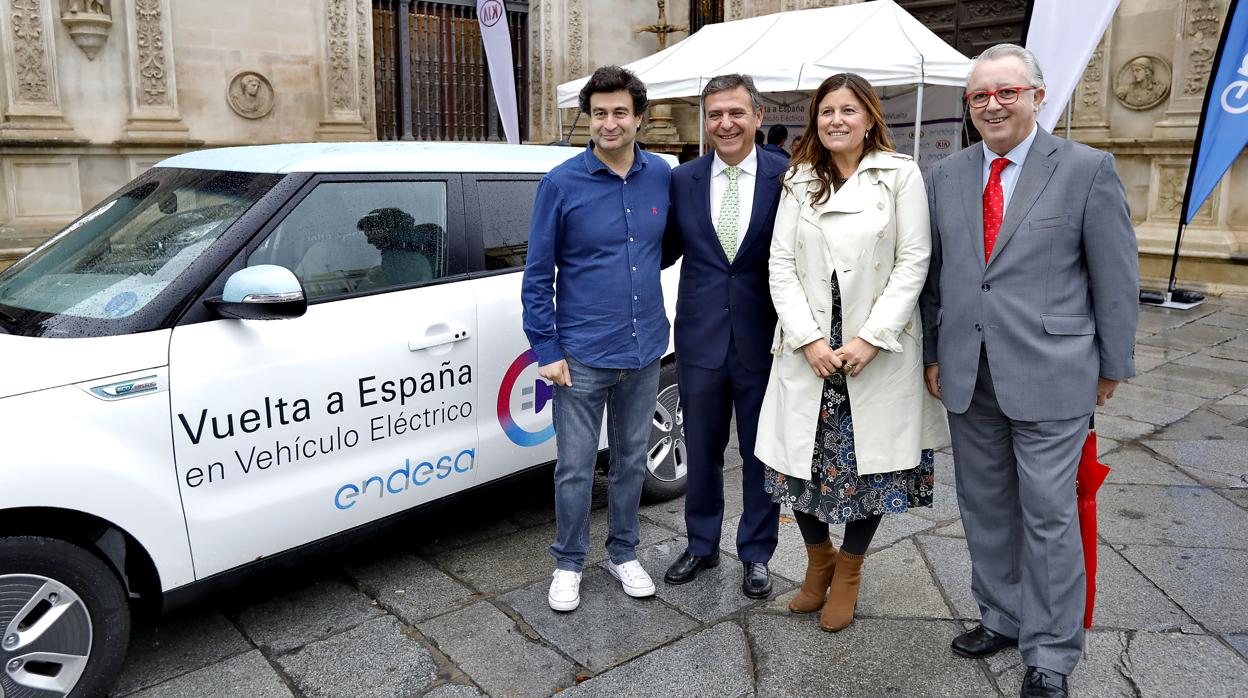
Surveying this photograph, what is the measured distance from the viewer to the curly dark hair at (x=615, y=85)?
10.7 feet

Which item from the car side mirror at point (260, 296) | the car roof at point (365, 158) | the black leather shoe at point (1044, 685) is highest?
the car roof at point (365, 158)

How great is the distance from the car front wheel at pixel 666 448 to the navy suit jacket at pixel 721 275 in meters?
1.01

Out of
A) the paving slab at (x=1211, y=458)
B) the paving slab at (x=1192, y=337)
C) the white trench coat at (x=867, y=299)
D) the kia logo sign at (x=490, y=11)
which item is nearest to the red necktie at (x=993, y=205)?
the white trench coat at (x=867, y=299)

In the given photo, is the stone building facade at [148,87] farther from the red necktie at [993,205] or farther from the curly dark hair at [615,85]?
the red necktie at [993,205]

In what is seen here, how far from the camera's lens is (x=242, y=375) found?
9.75 feet

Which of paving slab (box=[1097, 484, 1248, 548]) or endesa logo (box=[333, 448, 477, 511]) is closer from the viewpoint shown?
endesa logo (box=[333, 448, 477, 511])

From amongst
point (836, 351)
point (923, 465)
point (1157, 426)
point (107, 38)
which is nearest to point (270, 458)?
point (836, 351)

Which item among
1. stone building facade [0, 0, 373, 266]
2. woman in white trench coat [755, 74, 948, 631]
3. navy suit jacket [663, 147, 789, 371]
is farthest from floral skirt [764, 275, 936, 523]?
stone building facade [0, 0, 373, 266]

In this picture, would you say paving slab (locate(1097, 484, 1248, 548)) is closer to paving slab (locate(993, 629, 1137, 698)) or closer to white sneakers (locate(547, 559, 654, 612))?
paving slab (locate(993, 629, 1137, 698))

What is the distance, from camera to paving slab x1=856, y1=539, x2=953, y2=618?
11.3ft

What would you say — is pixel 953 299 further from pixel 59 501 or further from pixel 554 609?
pixel 59 501

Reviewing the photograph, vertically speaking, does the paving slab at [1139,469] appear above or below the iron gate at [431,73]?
below

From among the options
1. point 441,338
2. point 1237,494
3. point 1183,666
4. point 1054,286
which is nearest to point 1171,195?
point 1237,494

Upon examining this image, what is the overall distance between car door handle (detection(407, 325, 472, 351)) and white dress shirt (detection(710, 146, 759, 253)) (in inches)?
38.8
